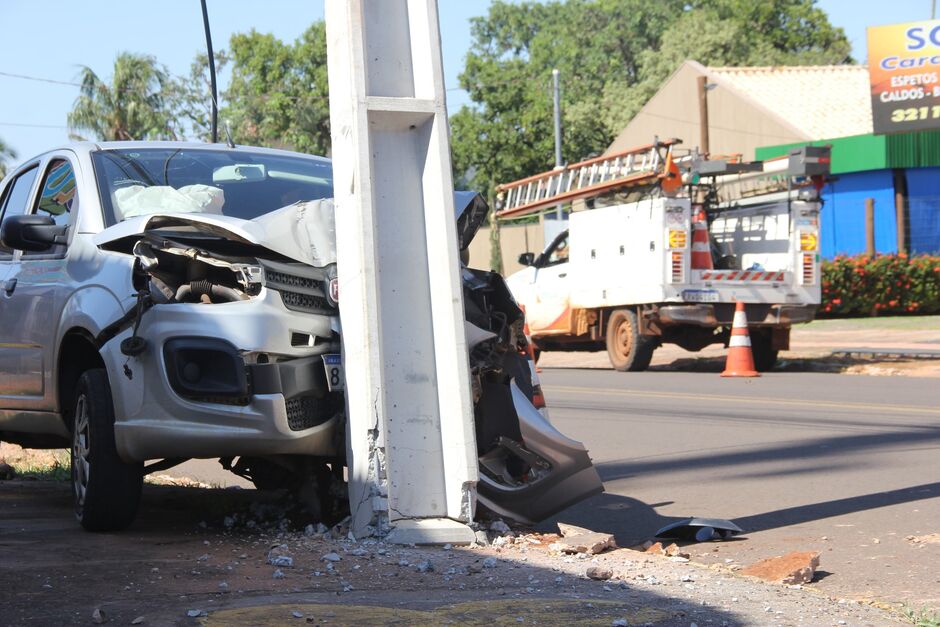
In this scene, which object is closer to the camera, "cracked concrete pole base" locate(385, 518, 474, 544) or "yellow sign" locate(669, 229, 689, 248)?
"cracked concrete pole base" locate(385, 518, 474, 544)

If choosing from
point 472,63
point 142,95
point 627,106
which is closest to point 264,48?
point 472,63

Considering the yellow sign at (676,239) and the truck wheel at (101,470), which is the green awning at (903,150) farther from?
the truck wheel at (101,470)

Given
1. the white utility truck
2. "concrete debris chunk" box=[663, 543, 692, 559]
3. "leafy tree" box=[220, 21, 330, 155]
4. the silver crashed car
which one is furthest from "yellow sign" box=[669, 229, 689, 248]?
"leafy tree" box=[220, 21, 330, 155]

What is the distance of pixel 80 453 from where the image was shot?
19.7 ft

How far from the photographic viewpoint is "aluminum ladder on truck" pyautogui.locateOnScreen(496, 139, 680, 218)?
1672 centimetres

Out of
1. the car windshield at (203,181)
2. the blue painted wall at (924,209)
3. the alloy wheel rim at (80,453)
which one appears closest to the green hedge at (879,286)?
the blue painted wall at (924,209)

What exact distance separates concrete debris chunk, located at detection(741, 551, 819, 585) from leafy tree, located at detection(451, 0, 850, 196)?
5369cm

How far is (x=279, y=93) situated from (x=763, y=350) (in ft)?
172

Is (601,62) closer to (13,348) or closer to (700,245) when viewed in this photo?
(700,245)

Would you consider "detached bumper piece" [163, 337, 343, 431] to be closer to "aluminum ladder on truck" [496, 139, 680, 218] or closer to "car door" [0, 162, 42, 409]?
"car door" [0, 162, 42, 409]

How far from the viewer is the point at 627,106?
2306 inches

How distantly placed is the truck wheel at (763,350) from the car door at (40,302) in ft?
41.2

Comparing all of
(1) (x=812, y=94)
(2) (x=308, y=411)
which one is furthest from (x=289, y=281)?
(1) (x=812, y=94)

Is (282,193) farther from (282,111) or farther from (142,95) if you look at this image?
(282,111)
